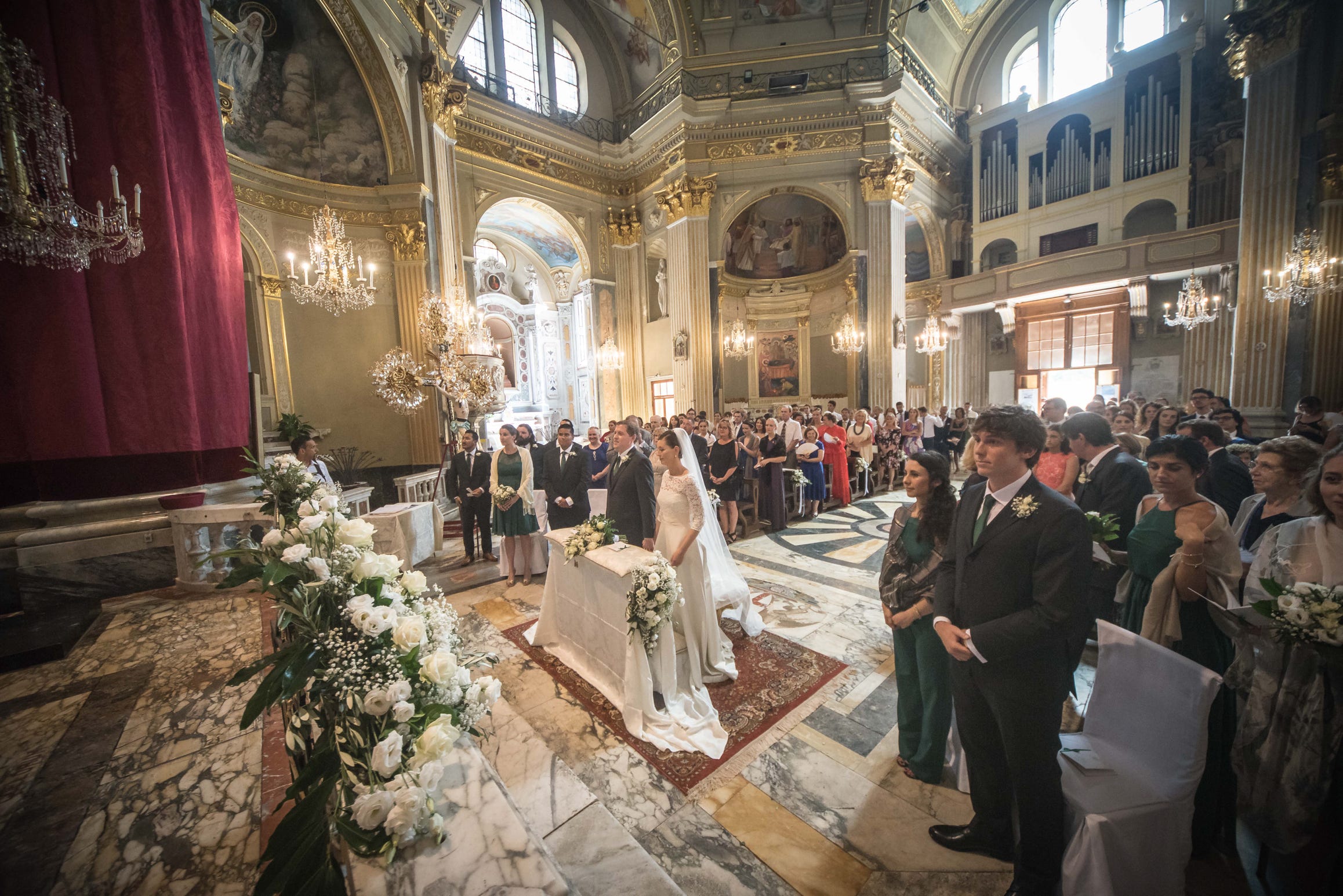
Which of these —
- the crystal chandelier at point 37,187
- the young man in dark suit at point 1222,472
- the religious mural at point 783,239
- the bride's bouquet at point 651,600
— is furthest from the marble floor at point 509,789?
the religious mural at point 783,239

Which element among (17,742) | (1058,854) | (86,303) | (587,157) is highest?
(587,157)

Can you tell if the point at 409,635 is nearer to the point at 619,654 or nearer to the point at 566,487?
the point at 619,654

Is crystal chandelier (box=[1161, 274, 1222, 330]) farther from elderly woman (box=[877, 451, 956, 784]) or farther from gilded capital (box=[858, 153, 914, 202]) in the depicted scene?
elderly woman (box=[877, 451, 956, 784])

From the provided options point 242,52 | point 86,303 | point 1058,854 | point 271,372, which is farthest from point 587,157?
point 1058,854

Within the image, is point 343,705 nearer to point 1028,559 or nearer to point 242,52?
point 1028,559

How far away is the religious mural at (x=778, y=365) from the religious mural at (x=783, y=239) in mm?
2001

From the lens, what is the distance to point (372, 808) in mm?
1120

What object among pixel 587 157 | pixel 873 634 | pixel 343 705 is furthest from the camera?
pixel 587 157

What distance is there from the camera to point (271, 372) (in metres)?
8.53

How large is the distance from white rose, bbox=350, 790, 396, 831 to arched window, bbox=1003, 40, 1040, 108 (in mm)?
20987

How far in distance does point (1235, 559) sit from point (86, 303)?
6654 millimetres

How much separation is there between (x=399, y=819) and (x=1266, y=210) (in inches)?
600

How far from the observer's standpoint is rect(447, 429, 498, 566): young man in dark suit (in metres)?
6.02

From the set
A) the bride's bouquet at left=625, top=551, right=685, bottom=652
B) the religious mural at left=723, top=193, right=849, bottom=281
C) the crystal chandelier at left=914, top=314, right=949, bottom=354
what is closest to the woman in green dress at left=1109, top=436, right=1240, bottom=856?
the bride's bouquet at left=625, top=551, right=685, bottom=652
